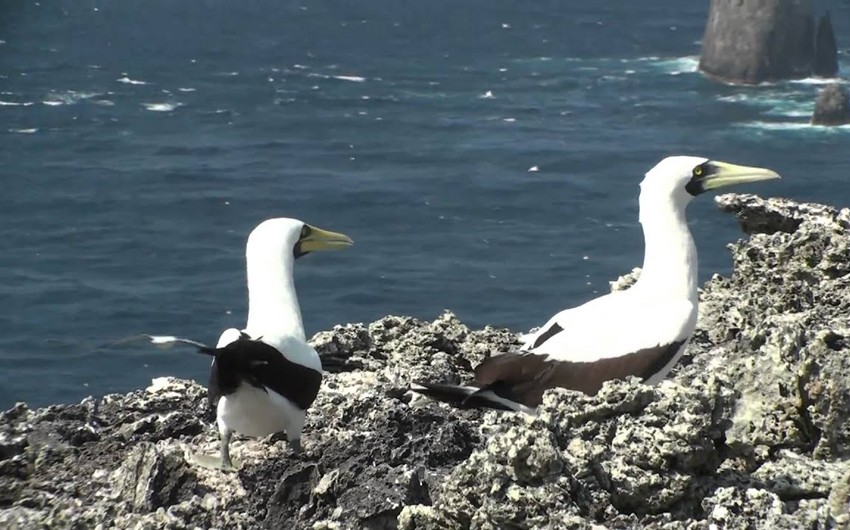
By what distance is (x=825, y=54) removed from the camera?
131 m

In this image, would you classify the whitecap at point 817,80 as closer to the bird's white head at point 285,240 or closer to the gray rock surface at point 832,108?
the gray rock surface at point 832,108

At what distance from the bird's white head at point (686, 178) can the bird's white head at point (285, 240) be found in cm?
300

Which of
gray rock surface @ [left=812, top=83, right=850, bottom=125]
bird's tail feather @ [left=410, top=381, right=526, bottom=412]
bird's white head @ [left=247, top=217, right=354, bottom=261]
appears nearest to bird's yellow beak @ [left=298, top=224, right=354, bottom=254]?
bird's white head @ [left=247, top=217, right=354, bottom=261]

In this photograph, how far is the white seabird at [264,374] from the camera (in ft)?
40.7

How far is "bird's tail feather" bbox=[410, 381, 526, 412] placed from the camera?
1205 centimetres

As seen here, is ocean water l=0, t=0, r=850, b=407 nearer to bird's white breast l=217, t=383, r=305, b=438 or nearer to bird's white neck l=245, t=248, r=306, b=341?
bird's white neck l=245, t=248, r=306, b=341

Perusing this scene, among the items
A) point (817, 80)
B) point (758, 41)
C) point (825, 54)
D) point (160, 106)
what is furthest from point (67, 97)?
point (825, 54)

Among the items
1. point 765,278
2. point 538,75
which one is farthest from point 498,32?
point 765,278

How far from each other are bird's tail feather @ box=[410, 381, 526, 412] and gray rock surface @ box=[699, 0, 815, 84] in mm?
121395

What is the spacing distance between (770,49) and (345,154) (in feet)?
146

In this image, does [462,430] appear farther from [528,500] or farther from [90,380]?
[90,380]

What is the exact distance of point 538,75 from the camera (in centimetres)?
13000

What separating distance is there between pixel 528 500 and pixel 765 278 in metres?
6.69

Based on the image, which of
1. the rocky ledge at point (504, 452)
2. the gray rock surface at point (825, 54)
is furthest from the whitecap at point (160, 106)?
the rocky ledge at point (504, 452)
